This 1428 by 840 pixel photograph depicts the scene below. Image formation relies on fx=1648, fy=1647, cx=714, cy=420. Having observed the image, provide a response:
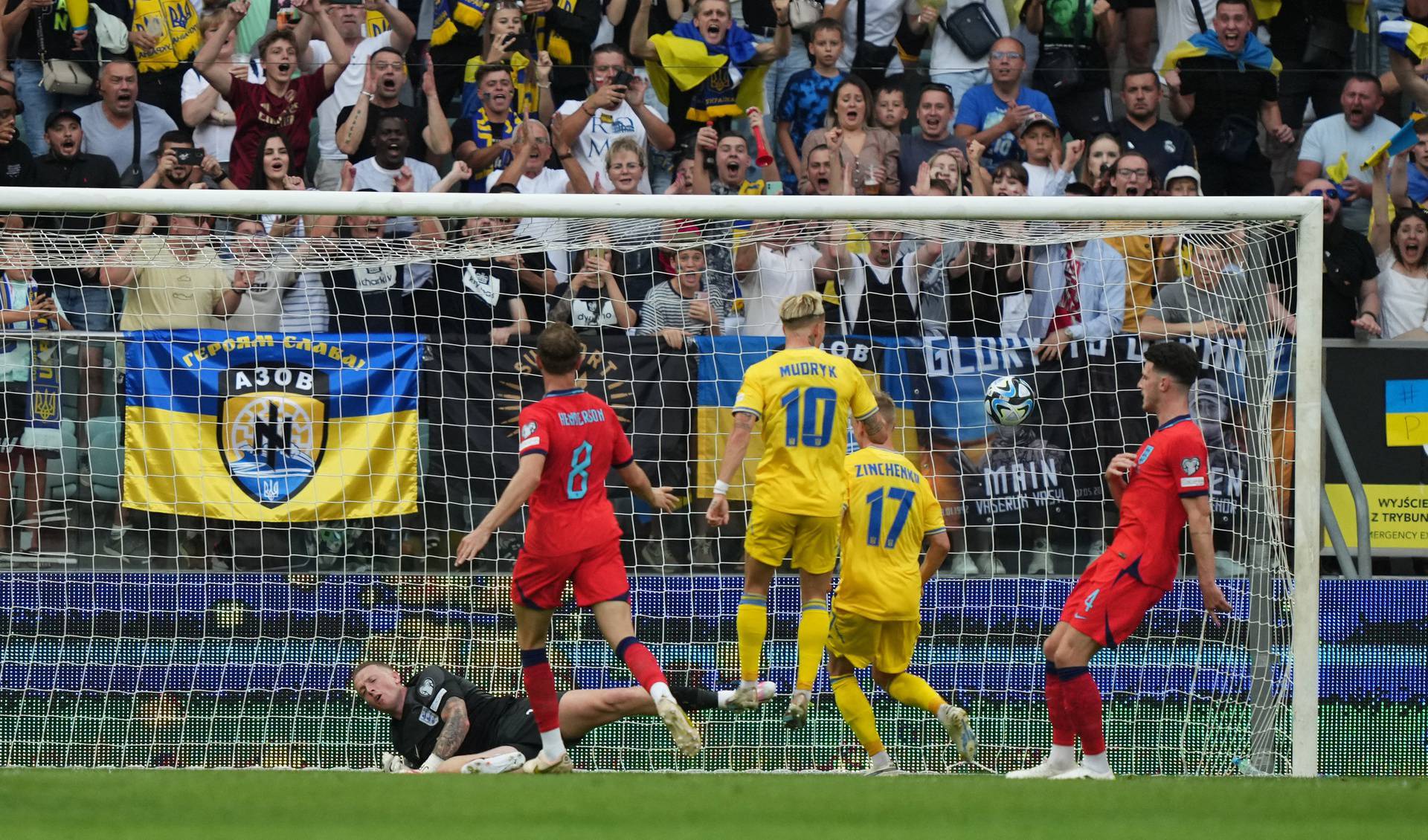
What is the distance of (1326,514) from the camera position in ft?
30.1

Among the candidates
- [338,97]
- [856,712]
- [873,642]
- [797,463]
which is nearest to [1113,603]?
[873,642]

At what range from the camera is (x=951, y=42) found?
40.3ft

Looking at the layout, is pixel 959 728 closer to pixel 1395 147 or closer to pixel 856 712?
pixel 856 712

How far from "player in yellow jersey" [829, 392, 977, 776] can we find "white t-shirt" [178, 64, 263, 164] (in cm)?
560

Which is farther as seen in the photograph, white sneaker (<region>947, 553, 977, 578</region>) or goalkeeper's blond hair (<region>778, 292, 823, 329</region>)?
white sneaker (<region>947, 553, 977, 578</region>)

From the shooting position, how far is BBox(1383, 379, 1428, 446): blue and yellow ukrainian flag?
9873 millimetres

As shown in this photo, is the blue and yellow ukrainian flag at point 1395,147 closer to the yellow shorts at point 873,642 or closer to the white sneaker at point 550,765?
the yellow shorts at point 873,642

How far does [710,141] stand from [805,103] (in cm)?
100

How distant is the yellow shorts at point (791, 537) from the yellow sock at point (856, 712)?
59cm

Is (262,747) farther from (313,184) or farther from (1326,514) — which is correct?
(1326,514)

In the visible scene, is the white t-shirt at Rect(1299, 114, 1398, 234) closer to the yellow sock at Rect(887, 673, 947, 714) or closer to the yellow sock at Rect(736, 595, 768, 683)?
the yellow sock at Rect(887, 673, 947, 714)

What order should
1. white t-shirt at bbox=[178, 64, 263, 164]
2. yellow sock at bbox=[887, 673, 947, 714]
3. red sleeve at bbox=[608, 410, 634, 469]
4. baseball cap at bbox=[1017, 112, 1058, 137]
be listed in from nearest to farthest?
1. red sleeve at bbox=[608, 410, 634, 469]
2. yellow sock at bbox=[887, 673, 947, 714]
3. white t-shirt at bbox=[178, 64, 263, 164]
4. baseball cap at bbox=[1017, 112, 1058, 137]

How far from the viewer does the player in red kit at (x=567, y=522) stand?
23.2 feet

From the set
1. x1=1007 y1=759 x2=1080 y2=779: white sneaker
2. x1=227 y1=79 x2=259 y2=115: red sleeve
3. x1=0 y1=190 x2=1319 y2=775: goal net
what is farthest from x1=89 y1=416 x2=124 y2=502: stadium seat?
x1=1007 y1=759 x2=1080 y2=779: white sneaker
